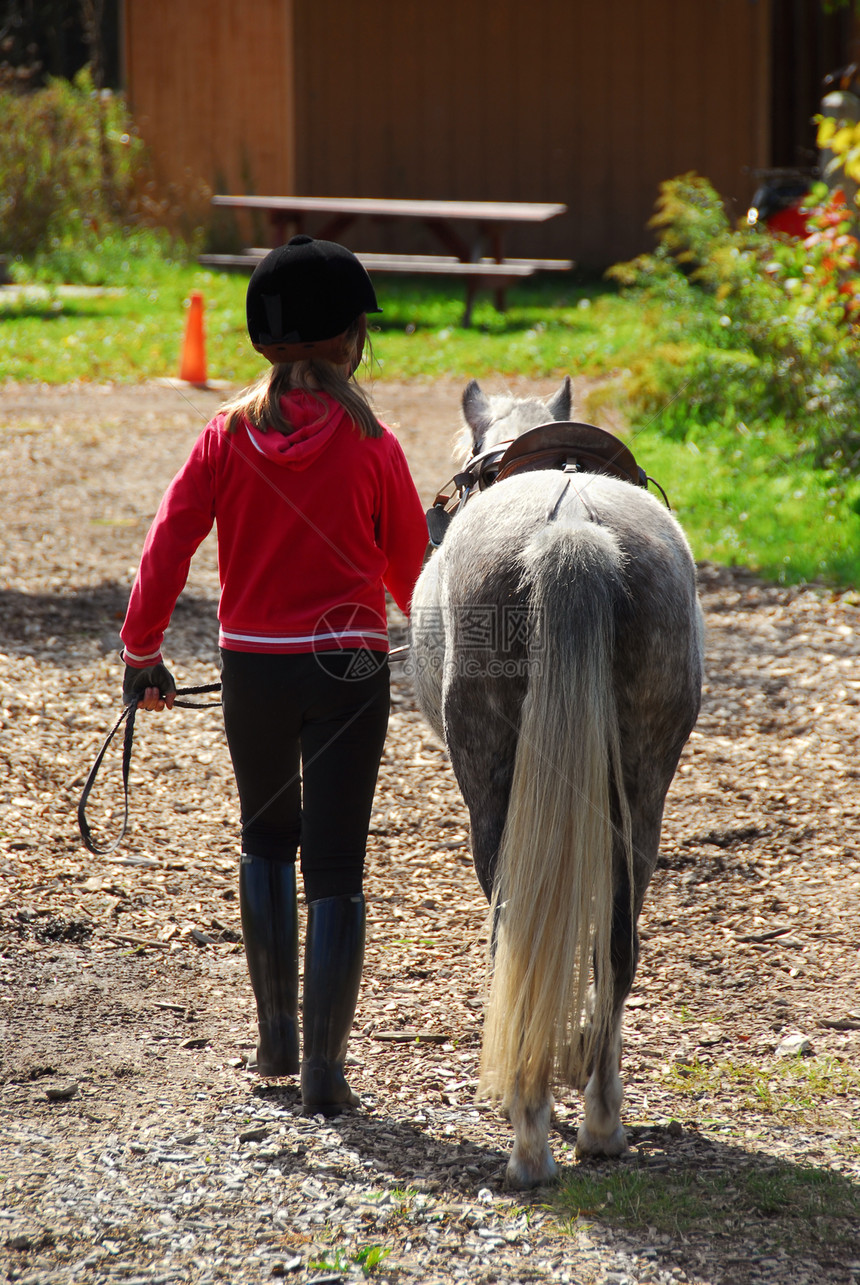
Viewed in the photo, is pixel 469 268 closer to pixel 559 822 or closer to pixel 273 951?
pixel 273 951

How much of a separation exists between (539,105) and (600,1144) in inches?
669

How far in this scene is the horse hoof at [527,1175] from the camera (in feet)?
7.71

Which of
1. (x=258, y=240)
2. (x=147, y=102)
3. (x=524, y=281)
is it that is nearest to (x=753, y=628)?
(x=524, y=281)

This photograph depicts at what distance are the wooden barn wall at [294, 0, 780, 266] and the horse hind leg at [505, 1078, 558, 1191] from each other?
15.5 m

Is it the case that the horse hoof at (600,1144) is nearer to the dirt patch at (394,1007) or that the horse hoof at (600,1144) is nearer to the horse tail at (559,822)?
the dirt patch at (394,1007)

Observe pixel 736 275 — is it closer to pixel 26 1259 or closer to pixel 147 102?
pixel 26 1259

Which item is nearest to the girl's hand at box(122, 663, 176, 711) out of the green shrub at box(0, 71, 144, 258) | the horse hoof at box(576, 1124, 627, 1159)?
the horse hoof at box(576, 1124, 627, 1159)

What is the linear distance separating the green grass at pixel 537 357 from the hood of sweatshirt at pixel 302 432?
0.38 metres

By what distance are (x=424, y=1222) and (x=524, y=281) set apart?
15.5 metres

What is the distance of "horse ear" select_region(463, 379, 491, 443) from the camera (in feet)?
10.6

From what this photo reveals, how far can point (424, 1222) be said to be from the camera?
223 cm

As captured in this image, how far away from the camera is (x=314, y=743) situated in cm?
261

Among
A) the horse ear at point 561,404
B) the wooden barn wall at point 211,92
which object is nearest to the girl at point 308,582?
the horse ear at point 561,404

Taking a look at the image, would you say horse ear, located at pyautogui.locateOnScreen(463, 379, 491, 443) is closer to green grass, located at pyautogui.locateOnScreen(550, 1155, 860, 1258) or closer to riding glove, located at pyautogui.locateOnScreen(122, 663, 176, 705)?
riding glove, located at pyautogui.locateOnScreen(122, 663, 176, 705)
